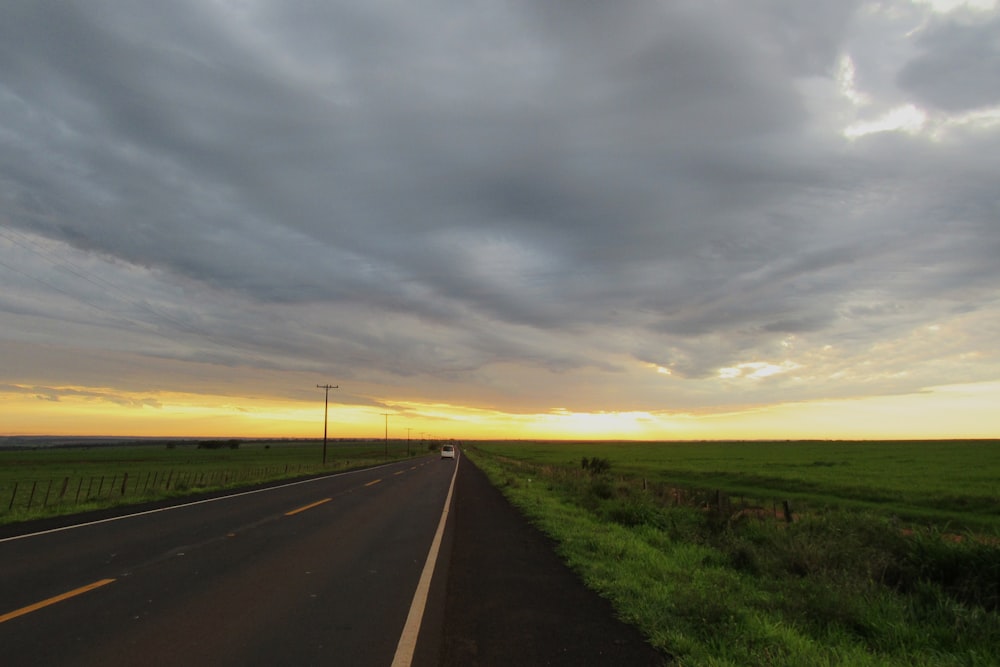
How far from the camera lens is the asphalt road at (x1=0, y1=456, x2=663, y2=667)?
16.1ft

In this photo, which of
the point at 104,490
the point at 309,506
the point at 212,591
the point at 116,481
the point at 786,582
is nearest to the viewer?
the point at 212,591

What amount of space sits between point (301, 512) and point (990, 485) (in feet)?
120

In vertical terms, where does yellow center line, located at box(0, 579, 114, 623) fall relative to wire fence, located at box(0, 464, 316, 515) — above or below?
above

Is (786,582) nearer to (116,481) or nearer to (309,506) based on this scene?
(309,506)

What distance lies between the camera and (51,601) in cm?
623

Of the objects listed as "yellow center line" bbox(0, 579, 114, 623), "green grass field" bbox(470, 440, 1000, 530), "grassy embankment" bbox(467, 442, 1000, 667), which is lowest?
"green grass field" bbox(470, 440, 1000, 530)

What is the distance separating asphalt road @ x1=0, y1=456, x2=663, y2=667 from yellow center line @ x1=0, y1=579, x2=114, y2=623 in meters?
0.02

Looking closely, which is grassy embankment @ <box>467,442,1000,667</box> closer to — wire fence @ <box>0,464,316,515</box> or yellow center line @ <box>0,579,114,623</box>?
yellow center line @ <box>0,579,114,623</box>

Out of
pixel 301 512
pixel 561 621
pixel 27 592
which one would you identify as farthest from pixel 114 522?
pixel 561 621

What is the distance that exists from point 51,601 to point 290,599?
8.53 ft

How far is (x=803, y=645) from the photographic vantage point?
17.1ft

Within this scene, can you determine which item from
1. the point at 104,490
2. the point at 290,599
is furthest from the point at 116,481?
the point at 290,599

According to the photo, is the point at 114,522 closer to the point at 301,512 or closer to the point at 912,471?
the point at 301,512

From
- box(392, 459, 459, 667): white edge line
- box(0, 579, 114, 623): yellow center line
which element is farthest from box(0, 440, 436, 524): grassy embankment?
box(392, 459, 459, 667): white edge line
